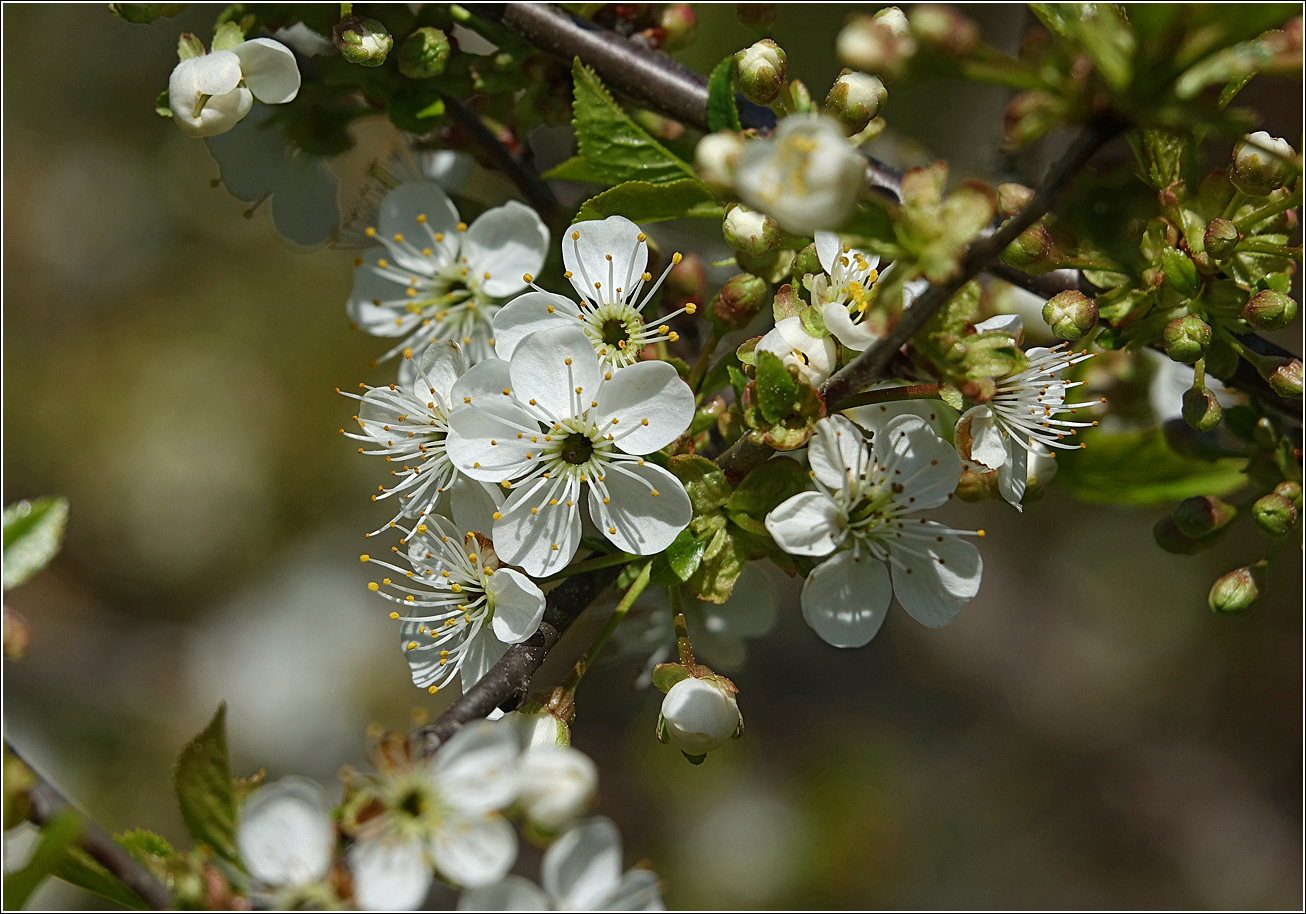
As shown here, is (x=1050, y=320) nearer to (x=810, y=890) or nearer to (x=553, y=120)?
(x=553, y=120)

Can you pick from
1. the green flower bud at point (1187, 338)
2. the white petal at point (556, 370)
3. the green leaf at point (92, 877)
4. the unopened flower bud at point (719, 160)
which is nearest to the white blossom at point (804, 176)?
the unopened flower bud at point (719, 160)

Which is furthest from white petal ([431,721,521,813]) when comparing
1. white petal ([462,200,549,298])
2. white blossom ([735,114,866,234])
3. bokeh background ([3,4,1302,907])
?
bokeh background ([3,4,1302,907])

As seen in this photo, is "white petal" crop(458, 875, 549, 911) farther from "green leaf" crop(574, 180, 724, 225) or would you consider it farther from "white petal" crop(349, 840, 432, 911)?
"green leaf" crop(574, 180, 724, 225)

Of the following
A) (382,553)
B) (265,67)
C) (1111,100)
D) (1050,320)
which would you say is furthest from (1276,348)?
(382,553)

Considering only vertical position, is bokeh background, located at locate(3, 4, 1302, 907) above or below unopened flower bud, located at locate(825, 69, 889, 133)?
below

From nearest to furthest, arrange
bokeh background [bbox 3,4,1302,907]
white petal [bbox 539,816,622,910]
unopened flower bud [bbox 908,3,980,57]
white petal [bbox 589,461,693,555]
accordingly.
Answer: unopened flower bud [bbox 908,3,980,57], white petal [bbox 539,816,622,910], white petal [bbox 589,461,693,555], bokeh background [bbox 3,4,1302,907]

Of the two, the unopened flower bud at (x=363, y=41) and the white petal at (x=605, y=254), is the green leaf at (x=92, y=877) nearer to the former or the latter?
the white petal at (x=605, y=254)

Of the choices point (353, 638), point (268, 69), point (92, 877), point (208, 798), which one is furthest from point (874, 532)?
point (353, 638)
